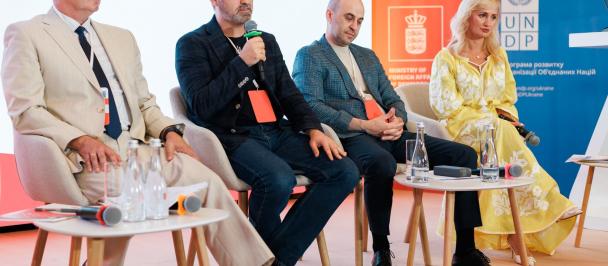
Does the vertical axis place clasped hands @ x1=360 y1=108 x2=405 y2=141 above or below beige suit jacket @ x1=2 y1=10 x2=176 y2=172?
below

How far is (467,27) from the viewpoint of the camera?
15.1 feet

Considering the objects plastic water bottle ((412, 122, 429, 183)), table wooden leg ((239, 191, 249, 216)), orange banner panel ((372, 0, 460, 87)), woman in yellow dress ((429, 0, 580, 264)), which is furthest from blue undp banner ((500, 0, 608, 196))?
table wooden leg ((239, 191, 249, 216))

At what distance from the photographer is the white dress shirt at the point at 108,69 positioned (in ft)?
11.0

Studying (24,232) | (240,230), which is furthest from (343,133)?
(24,232)

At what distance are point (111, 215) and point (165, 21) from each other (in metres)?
3.51

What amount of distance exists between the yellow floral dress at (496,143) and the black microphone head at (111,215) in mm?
2393

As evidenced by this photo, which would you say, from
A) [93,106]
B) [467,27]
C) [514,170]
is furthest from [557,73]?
[93,106]

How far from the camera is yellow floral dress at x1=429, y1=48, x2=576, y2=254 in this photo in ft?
14.1

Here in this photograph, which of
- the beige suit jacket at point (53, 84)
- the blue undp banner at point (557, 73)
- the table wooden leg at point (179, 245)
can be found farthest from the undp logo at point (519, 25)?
the table wooden leg at point (179, 245)

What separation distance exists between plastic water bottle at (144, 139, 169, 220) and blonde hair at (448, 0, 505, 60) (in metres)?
2.43

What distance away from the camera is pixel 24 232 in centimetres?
526

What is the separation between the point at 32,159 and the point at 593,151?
393 centimetres

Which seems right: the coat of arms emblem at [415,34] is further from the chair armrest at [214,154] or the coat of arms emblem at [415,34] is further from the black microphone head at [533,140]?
the chair armrest at [214,154]

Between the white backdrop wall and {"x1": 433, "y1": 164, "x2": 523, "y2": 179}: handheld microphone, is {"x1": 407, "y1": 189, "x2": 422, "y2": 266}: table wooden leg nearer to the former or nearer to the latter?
{"x1": 433, "y1": 164, "x2": 523, "y2": 179}: handheld microphone
